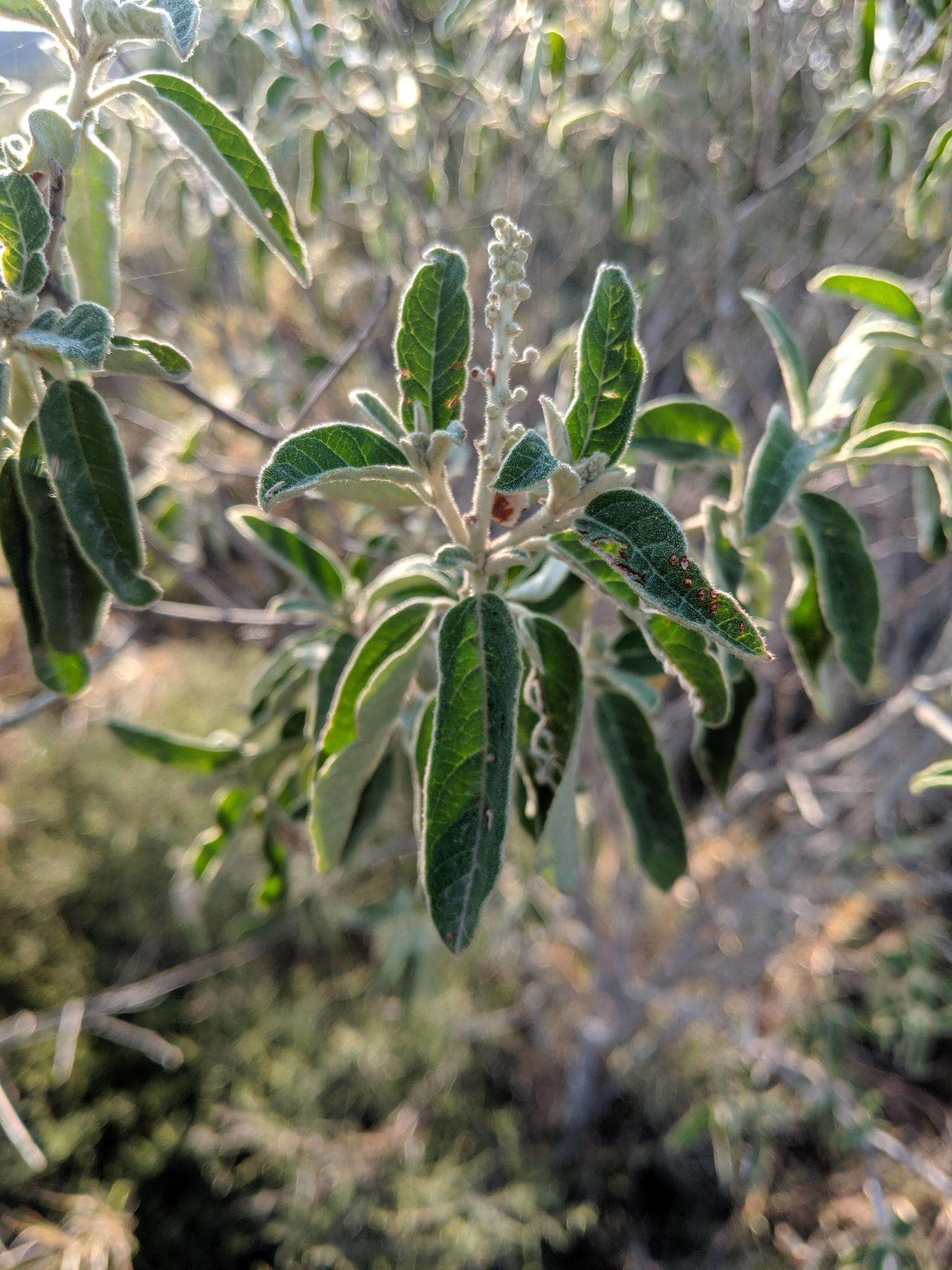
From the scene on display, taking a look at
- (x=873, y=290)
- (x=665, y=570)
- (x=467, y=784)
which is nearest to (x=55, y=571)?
(x=467, y=784)

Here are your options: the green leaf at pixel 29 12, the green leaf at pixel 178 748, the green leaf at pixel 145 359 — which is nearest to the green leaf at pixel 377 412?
the green leaf at pixel 145 359

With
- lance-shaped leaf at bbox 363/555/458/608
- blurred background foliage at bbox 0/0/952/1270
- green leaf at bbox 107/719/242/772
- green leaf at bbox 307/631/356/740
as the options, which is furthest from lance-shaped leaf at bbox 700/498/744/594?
green leaf at bbox 107/719/242/772

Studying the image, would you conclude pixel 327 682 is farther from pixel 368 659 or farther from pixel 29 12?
pixel 29 12

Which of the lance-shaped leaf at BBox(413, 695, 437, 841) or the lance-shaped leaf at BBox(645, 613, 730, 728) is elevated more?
the lance-shaped leaf at BBox(645, 613, 730, 728)

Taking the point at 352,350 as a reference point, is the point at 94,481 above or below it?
below

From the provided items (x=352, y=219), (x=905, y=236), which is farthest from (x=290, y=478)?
(x=352, y=219)

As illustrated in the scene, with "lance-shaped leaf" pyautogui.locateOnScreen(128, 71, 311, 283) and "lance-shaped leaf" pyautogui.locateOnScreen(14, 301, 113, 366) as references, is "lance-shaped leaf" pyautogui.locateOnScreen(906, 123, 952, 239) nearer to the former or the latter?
"lance-shaped leaf" pyautogui.locateOnScreen(128, 71, 311, 283)

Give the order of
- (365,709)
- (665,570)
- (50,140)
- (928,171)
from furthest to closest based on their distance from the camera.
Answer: (928,171) → (365,709) → (50,140) → (665,570)

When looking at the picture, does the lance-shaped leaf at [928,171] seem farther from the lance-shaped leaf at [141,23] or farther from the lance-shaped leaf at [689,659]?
the lance-shaped leaf at [141,23]
